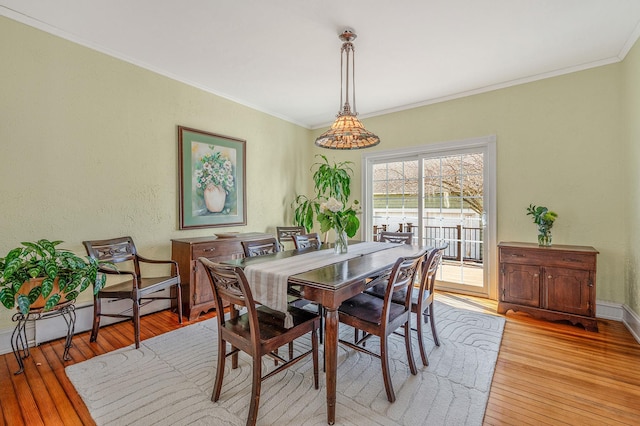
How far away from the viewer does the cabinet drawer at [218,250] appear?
313 cm

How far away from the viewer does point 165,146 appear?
3367mm

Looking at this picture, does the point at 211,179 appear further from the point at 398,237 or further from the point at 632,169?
the point at 632,169

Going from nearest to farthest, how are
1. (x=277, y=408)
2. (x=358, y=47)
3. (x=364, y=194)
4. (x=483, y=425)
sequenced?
(x=483, y=425) < (x=277, y=408) < (x=358, y=47) < (x=364, y=194)

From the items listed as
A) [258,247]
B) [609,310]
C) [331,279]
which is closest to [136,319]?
[258,247]

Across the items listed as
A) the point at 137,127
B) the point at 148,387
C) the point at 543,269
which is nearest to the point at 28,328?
the point at 148,387

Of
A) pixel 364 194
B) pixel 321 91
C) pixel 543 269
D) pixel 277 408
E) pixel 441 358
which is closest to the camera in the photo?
pixel 277 408

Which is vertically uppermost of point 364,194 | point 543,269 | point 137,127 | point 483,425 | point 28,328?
point 137,127

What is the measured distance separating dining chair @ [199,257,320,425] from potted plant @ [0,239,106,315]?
3.90 ft

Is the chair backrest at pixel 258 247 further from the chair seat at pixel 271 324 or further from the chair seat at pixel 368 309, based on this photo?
the chair seat at pixel 368 309

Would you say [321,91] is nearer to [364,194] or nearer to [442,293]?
[364,194]

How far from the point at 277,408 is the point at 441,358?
1339 mm

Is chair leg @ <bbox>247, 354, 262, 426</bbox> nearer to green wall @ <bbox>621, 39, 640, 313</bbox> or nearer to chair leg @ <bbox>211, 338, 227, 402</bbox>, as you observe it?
chair leg @ <bbox>211, 338, 227, 402</bbox>

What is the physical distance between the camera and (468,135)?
12.7 ft

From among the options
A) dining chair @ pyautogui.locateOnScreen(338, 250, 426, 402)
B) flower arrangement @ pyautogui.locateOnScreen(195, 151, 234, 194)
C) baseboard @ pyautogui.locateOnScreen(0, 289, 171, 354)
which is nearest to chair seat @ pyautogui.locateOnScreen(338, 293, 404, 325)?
dining chair @ pyautogui.locateOnScreen(338, 250, 426, 402)
